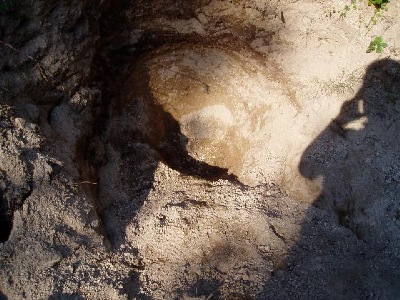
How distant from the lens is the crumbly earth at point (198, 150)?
2.50 meters

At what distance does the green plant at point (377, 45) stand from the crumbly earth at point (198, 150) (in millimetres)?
59

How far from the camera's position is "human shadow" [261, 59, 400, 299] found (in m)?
2.79

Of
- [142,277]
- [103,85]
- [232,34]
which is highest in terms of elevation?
[232,34]

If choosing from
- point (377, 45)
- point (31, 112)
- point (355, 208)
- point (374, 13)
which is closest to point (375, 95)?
point (377, 45)

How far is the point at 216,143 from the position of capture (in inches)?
166

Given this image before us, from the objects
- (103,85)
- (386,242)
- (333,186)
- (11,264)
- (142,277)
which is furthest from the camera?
(103,85)

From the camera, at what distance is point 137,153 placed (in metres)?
3.82

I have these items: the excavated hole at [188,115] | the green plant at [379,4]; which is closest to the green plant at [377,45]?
the green plant at [379,4]

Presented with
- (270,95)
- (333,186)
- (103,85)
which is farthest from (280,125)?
(103,85)

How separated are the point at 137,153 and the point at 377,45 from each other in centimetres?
267

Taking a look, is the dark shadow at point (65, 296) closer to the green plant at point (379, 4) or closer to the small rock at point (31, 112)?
the small rock at point (31, 112)

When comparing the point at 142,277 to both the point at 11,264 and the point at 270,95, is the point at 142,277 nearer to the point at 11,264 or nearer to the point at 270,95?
the point at 11,264

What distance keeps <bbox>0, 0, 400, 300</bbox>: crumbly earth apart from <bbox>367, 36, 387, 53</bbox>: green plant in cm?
6

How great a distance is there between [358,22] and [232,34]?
4.08 feet
